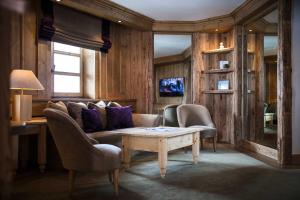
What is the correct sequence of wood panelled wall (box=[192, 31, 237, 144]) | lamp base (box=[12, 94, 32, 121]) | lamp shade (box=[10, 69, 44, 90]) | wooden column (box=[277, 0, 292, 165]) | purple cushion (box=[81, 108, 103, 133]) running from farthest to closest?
1. wood panelled wall (box=[192, 31, 237, 144])
2. purple cushion (box=[81, 108, 103, 133])
3. wooden column (box=[277, 0, 292, 165])
4. lamp base (box=[12, 94, 32, 121])
5. lamp shade (box=[10, 69, 44, 90])

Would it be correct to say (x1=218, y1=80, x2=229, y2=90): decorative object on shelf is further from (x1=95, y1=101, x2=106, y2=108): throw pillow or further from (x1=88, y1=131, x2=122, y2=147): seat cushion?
(x1=88, y1=131, x2=122, y2=147): seat cushion

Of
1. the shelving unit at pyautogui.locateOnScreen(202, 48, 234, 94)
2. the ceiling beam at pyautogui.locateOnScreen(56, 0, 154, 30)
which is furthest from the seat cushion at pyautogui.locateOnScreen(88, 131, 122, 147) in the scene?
the shelving unit at pyautogui.locateOnScreen(202, 48, 234, 94)

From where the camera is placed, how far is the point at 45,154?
12.2ft

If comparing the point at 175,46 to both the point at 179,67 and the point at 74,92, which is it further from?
the point at 74,92

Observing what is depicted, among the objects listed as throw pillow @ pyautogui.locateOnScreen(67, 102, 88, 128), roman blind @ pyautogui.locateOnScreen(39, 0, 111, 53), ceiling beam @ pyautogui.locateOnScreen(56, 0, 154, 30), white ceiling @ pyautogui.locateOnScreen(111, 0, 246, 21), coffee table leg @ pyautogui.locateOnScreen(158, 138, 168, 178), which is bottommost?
coffee table leg @ pyautogui.locateOnScreen(158, 138, 168, 178)

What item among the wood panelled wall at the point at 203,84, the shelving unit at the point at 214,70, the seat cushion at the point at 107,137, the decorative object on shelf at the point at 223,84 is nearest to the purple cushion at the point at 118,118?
the seat cushion at the point at 107,137

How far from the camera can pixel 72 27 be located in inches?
187

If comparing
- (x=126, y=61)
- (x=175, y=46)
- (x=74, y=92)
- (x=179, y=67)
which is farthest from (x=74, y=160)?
(x=179, y=67)

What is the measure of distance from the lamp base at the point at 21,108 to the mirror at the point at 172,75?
5711 millimetres

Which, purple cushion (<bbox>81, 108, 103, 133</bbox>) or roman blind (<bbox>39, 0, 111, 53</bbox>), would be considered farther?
roman blind (<bbox>39, 0, 111, 53</bbox>)

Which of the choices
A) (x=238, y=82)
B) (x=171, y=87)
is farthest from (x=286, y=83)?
(x=171, y=87)

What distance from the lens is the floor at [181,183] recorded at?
2.81m

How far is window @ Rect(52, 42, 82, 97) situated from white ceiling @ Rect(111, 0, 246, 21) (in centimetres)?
119

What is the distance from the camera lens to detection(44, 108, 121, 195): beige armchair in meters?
2.61
